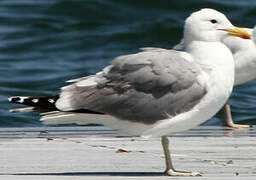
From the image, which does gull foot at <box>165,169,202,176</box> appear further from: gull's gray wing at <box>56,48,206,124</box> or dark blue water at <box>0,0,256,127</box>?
dark blue water at <box>0,0,256,127</box>

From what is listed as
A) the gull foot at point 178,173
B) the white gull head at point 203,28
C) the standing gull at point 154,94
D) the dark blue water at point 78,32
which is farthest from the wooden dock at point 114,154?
the dark blue water at point 78,32

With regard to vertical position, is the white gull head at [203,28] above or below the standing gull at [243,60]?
above

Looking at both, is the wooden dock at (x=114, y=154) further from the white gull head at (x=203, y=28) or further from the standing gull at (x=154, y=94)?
the white gull head at (x=203, y=28)

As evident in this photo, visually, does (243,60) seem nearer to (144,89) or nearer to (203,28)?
(203,28)

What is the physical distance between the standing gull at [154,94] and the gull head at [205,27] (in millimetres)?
15

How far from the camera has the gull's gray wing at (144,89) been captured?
15.8ft

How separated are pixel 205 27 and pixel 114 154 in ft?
4.14

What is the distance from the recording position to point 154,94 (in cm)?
491

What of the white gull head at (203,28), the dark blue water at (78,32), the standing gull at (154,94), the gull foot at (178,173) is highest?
the white gull head at (203,28)

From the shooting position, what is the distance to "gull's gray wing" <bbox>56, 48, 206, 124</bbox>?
15.8 feet

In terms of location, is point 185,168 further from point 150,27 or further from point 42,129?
point 150,27

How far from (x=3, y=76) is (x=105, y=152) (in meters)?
12.0

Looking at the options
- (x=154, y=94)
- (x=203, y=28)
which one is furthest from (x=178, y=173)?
(x=203, y=28)

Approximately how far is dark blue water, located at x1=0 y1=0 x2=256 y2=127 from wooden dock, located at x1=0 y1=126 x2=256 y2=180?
9452 millimetres
